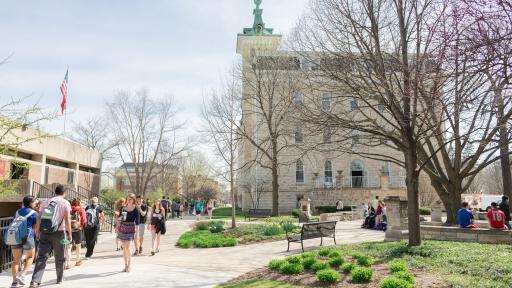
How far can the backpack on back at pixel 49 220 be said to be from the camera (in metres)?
7.21

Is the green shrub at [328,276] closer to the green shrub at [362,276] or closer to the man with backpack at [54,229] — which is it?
the green shrub at [362,276]

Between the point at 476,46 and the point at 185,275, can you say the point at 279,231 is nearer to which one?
the point at 185,275

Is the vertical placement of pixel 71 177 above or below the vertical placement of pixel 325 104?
below

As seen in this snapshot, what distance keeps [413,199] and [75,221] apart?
891 centimetres

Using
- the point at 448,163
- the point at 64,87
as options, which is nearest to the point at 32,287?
the point at 448,163

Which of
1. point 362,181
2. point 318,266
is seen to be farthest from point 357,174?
point 318,266

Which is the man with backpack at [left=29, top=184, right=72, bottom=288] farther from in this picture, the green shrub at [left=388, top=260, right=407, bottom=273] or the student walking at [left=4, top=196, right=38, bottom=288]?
the green shrub at [left=388, top=260, right=407, bottom=273]

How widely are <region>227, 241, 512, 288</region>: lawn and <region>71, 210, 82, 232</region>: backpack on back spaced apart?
488 cm

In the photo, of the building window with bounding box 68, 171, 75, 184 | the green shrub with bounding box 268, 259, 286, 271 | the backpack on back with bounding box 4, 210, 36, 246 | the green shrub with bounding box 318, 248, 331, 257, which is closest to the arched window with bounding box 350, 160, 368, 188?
the building window with bounding box 68, 171, 75, 184

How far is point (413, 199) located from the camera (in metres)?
9.78

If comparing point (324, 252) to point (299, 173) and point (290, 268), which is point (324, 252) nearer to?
point (290, 268)

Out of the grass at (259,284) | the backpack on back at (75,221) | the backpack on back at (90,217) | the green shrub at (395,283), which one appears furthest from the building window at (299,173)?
the green shrub at (395,283)

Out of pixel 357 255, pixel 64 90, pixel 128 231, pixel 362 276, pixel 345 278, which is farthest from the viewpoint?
pixel 64 90

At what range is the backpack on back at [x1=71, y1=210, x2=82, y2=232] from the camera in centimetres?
991
